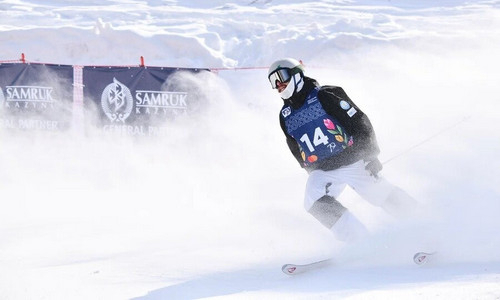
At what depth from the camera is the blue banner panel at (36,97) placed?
13.0m

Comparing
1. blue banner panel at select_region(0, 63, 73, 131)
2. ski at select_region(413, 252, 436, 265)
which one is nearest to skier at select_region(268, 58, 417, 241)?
ski at select_region(413, 252, 436, 265)

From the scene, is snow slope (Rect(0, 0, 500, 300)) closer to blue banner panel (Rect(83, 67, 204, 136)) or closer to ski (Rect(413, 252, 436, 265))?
ski (Rect(413, 252, 436, 265))

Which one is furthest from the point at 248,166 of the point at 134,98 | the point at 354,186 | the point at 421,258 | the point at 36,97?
the point at 421,258

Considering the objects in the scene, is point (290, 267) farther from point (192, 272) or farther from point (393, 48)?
point (393, 48)

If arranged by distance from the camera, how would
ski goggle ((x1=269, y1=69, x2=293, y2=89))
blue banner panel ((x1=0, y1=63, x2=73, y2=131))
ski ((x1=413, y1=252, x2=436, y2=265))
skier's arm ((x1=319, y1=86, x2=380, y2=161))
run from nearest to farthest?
ski ((x1=413, y1=252, x2=436, y2=265))
skier's arm ((x1=319, y1=86, x2=380, y2=161))
ski goggle ((x1=269, y1=69, x2=293, y2=89))
blue banner panel ((x1=0, y1=63, x2=73, y2=131))

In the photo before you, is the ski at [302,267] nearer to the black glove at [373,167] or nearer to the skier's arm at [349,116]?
the black glove at [373,167]

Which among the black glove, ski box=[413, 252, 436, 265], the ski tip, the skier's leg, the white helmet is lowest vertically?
ski box=[413, 252, 436, 265]

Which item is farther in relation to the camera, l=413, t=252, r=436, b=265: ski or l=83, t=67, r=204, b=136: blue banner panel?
l=83, t=67, r=204, b=136: blue banner panel

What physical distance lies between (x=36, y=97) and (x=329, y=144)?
8319 millimetres

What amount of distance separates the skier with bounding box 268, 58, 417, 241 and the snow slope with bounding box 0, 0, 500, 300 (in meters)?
0.39

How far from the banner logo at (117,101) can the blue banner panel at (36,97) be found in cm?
69

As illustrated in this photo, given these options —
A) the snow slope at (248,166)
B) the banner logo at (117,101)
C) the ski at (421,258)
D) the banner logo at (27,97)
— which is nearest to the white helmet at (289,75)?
the snow slope at (248,166)

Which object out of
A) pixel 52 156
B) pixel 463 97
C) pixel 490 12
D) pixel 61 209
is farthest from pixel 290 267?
pixel 490 12

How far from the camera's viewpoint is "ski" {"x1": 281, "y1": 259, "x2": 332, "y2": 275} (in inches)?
227
